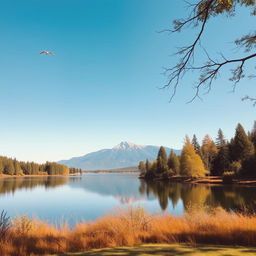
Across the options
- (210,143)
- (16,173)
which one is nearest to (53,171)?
(16,173)

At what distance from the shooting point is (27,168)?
455 feet

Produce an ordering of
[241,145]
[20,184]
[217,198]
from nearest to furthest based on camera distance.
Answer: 1. [217,198]
2. [241,145]
3. [20,184]

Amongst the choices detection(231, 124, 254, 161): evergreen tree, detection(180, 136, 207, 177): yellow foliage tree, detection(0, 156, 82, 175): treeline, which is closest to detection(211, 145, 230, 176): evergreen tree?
detection(231, 124, 254, 161): evergreen tree

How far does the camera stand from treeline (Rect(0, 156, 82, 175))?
119312 millimetres

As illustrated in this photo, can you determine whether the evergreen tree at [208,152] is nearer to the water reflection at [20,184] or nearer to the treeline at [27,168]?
the water reflection at [20,184]

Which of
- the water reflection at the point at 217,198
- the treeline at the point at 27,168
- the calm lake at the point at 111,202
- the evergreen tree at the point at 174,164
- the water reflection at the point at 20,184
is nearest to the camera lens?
the calm lake at the point at 111,202

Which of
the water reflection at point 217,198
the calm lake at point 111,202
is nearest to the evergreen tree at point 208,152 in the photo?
the calm lake at point 111,202

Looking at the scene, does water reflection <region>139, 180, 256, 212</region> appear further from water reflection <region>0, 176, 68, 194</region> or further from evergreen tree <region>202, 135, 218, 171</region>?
evergreen tree <region>202, 135, 218, 171</region>

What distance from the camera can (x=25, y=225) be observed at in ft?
28.2

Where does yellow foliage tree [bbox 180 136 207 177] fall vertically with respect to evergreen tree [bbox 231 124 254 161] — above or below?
below

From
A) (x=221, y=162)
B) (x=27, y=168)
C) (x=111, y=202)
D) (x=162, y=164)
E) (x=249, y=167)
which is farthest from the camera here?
(x=27, y=168)

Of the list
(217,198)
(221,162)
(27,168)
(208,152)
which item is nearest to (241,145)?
(221,162)

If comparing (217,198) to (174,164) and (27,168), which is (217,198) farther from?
(27,168)

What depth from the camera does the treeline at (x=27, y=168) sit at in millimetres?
119312
